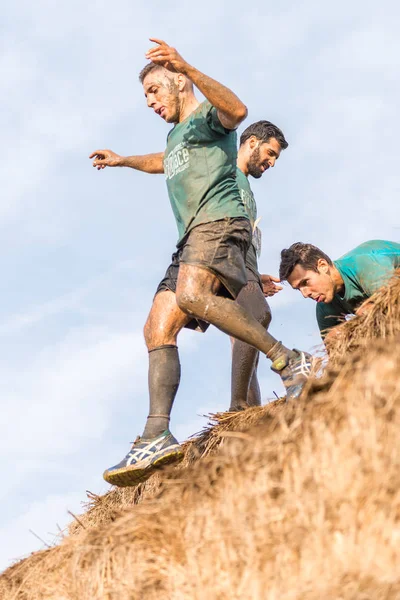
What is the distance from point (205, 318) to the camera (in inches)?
243

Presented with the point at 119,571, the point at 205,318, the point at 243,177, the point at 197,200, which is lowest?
the point at 119,571

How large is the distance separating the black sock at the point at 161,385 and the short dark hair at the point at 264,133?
8.47 ft

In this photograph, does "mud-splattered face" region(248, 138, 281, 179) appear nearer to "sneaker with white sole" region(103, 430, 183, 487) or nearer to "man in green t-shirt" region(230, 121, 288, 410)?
"man in green t-shirt" region(230, 121, 288, 410)

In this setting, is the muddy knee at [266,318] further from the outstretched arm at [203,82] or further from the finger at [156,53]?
the finger at [156,53]

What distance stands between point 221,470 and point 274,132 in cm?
481

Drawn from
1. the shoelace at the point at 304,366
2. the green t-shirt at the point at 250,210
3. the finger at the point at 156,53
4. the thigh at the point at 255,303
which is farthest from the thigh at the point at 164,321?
the finger at the point at 156,53

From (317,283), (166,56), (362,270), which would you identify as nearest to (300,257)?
(317,283)

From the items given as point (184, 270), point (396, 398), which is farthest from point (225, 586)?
point (184, 270)

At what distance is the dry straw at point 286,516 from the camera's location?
3.42 m

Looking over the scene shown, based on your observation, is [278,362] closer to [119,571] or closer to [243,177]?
[119,571]

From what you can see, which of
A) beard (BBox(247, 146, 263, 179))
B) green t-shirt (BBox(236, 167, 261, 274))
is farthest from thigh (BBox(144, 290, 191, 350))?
beard (BBox(247, 146, 263, 179))

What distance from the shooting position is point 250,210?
805 centimetres

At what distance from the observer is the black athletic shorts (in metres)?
6.26

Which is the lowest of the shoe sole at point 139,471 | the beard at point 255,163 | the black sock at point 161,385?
the shoe sole at point 139,471
